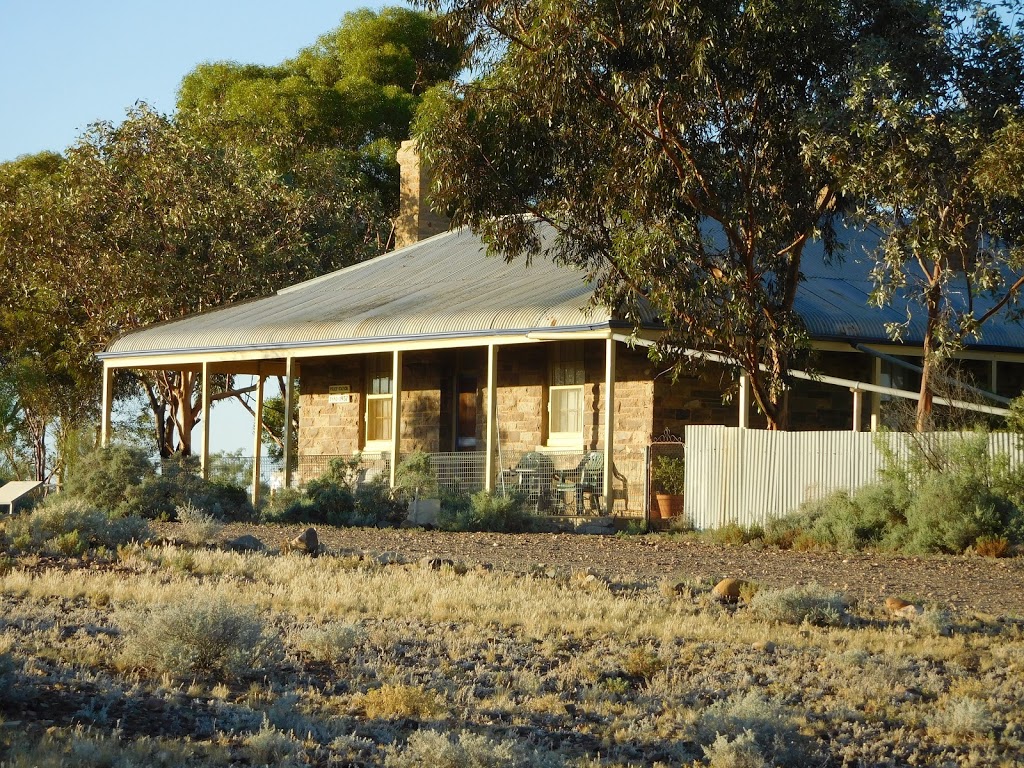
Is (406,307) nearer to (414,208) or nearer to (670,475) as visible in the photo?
(670,475)

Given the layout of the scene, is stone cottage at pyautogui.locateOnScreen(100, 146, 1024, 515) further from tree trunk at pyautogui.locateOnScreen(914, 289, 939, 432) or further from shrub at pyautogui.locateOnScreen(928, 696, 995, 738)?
shrub at pyautogui.locateOnScreen(928, 696, 995, 738)

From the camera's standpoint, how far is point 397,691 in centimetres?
728

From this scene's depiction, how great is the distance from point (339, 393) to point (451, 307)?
5.64m

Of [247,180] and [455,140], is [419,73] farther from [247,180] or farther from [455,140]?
[455,140]

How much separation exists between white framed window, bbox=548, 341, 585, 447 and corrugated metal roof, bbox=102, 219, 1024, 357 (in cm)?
116

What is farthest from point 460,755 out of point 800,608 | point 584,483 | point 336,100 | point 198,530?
point 336,100

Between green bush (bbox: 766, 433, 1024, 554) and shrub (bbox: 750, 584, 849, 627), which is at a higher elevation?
green bush (bbox: 766, 433, 1024, 554)

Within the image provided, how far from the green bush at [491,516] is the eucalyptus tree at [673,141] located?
117 inches

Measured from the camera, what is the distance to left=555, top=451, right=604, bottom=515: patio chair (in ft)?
63.6

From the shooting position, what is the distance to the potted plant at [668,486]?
18514 millimetres

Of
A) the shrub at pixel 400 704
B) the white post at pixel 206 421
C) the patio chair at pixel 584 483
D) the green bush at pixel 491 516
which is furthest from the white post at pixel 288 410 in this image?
the shrub at pixel 400 704

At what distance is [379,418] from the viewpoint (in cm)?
2498

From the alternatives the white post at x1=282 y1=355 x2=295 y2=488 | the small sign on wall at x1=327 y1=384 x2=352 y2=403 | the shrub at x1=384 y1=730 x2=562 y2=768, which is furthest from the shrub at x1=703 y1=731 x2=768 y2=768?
the small sign on wall at x1=327 y1=384 x2=352 y2=403

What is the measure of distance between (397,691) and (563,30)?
10222 millimetres
